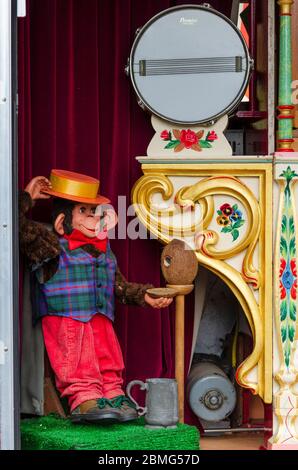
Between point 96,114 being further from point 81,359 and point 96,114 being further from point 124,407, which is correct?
point 124,407

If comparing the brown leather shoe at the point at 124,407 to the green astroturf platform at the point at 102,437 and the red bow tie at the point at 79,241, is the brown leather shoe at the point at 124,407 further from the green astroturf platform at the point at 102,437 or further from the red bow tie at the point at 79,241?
the red bow tie at the point at 79,241

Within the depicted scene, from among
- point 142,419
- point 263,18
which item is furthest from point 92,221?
point 263,18

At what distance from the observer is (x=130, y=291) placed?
187 inches

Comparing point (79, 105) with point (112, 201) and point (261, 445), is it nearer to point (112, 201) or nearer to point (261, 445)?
point (112, 201)

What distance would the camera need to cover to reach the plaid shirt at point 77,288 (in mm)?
4605

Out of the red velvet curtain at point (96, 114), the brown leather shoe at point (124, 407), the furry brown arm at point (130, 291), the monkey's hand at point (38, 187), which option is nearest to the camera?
the brown leather shoe at point (124, 407)

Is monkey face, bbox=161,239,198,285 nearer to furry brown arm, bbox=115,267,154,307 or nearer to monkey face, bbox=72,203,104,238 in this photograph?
furry brown arm, bbox=115,267,154,307

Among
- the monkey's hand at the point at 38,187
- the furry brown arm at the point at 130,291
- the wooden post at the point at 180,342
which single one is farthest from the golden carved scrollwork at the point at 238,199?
the monkey's hand at the point at 38,187

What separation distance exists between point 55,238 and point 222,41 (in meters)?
1.09

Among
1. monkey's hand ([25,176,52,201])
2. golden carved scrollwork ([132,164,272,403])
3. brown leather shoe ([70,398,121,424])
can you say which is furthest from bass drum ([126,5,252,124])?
brown leather shoe ([70,398,121,424])

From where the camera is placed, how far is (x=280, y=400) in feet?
15.4

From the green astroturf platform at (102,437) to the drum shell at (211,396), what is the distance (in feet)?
1.23

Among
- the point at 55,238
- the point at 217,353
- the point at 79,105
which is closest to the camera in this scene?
the point at 55,238

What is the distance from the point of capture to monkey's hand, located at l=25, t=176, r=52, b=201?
4633 millimetres
